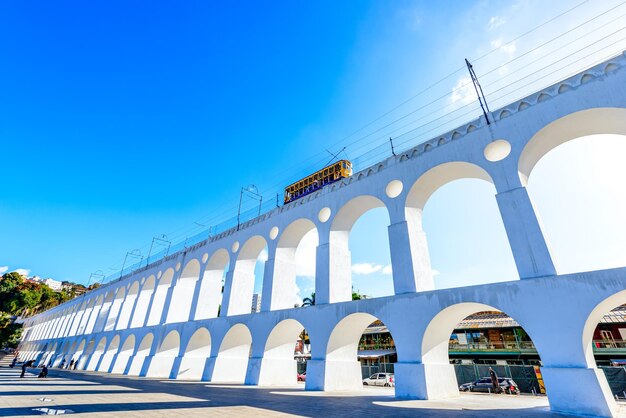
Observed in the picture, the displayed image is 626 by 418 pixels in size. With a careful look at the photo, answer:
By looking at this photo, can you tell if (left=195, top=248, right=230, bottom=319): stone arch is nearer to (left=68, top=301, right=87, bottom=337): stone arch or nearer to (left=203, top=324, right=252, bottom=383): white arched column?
(left=203, top=324, right=252, bottom=383): white arched column

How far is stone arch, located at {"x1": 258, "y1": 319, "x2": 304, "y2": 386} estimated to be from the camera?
1508 centimetres

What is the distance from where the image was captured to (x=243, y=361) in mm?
18531

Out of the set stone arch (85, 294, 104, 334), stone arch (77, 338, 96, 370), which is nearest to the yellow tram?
stone arch (77, 338, 96, 370)

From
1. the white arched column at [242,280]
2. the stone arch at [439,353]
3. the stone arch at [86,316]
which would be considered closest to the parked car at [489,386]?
the stone arch at [439,353]

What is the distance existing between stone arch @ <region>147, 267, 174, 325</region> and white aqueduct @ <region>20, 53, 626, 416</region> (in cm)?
319

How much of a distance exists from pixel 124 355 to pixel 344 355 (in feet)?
73.8

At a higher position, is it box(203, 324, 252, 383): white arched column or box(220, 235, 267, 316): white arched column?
box(220, 235, 267, 316): white arched column

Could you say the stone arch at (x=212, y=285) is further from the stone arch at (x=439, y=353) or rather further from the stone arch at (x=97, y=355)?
the stone arch at (x=97, y=355)

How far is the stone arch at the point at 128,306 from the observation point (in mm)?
28547

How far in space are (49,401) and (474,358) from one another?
30.3 metres

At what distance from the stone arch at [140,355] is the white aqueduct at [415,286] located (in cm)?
78

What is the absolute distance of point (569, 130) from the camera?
1014 centimetres

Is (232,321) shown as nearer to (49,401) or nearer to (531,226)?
(49,401)

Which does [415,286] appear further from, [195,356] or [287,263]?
Answer: [195,356]
